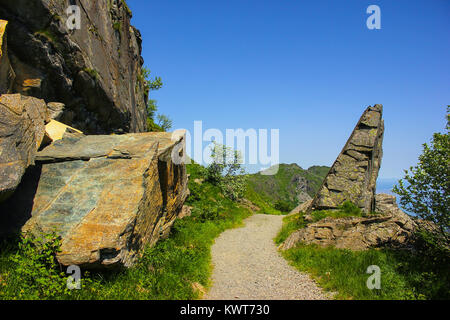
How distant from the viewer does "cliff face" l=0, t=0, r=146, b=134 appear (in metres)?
10.6

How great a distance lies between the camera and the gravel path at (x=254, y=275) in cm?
798

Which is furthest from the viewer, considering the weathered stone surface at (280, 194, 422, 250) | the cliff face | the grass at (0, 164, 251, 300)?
the cliff face

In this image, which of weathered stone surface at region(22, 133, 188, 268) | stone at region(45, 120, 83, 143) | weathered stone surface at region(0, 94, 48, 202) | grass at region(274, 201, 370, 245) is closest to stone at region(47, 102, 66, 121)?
stone at region(45, 120, 83, 143)

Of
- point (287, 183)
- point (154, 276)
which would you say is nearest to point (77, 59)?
point (154, 276)

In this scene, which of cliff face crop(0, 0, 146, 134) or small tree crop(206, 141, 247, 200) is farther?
small tree crop(206, 141, 247, 200)

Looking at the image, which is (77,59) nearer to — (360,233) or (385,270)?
(360,233)

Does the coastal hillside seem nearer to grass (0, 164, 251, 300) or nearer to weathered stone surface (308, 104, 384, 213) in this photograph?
weathered stone surface (308, 104, 384, 213)

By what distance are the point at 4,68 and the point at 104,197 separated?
641cm

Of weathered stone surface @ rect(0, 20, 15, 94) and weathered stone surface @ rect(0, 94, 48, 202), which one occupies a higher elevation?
weathered stone surface @ rect(0, 20, 15, 94)

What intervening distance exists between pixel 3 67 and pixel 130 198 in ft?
22.7

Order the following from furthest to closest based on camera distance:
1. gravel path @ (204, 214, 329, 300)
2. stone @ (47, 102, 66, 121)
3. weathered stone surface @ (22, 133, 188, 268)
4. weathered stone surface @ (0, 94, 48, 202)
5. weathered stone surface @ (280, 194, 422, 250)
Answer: stone @ (47, 102, 66, 121)
weathered stone surface @ (280, 194, 422, 250)
gravel path @ (204, 214, 329, 300)
weathered stone surface @ (22, 133, 188, 268)
weathered stone surface @ (0, 94, 48, 202)

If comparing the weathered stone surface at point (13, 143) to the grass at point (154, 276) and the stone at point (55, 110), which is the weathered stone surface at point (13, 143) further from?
the stone at point (55, 110)

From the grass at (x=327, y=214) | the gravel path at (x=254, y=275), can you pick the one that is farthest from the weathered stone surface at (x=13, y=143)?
the grass at (x=327, y=214)

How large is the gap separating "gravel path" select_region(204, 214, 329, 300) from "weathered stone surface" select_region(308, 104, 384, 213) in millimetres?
5004
